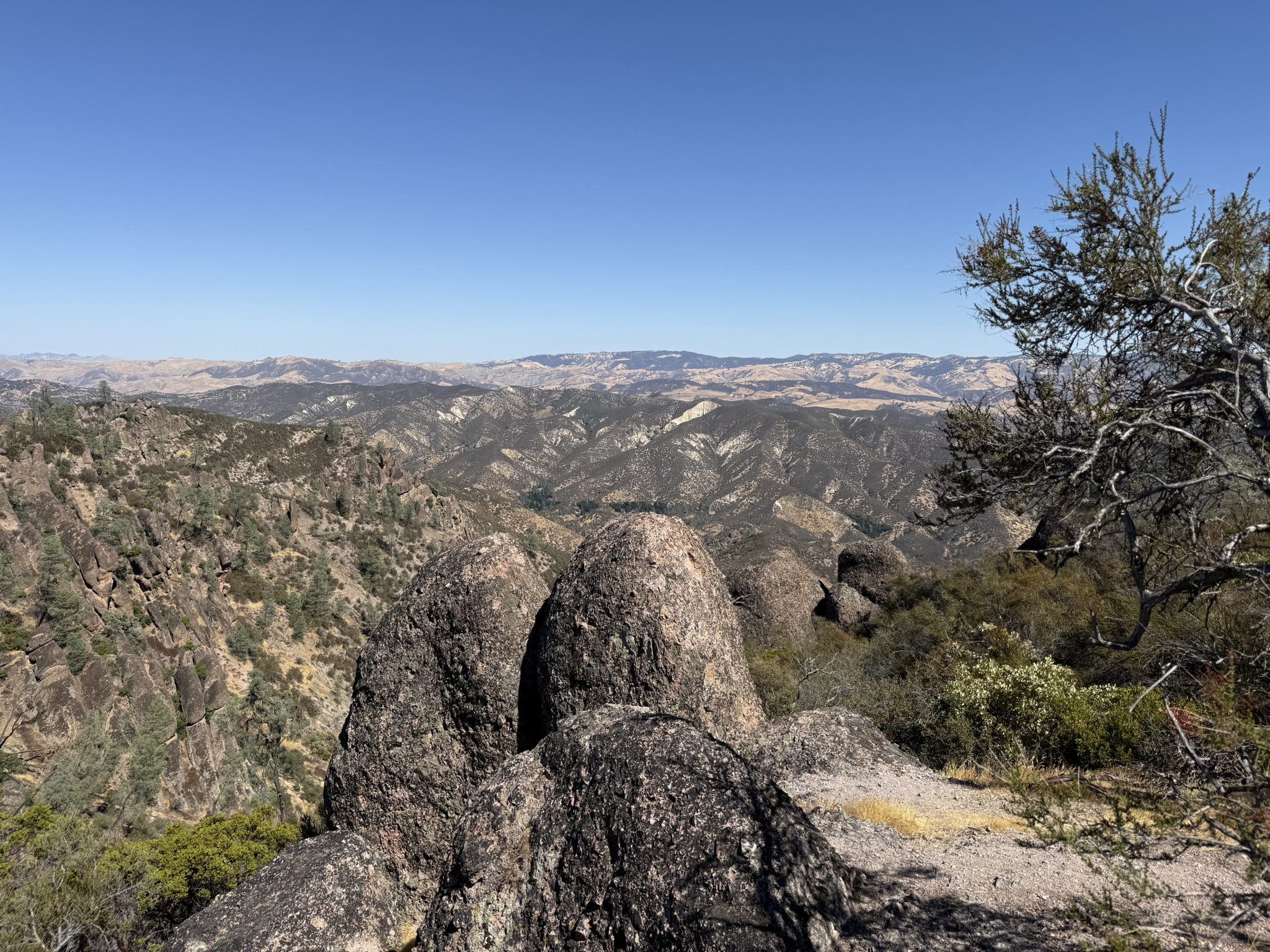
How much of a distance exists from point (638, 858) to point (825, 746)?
7.98 metres

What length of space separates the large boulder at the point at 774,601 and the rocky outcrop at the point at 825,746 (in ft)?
48.3

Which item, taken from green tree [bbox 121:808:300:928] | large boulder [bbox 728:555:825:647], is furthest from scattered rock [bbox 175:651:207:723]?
large boulder [bbox 728:555:825:647]

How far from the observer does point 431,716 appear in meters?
9.21

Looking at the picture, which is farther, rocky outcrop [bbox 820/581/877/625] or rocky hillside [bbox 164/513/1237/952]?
rocky outcrop [bbox 820/581/877/625]

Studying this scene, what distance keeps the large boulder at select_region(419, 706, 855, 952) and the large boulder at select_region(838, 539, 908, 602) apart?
96.3 ft

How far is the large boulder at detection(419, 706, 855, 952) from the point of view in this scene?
485 cm

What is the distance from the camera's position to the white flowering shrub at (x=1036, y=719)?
34.3 feet

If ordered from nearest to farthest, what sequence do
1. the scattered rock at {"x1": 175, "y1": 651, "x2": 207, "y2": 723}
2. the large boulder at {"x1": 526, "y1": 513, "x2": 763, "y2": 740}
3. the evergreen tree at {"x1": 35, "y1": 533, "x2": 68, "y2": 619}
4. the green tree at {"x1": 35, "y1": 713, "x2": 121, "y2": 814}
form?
the large boulder at {"x1": 526, "y1": 513, "x2": 763, "y2": 740}, the green tree at {"x1": 35, "y1": 713, "x2": 121, "y2": 814}, the evergreen tree at {"x1": 35, "y1": 533, "x2": 68, "y2": 619}, the scattered rock at {"x1": 175, "y1": 651, "x2": 207, "y2": 723}

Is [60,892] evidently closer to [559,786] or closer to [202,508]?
[559,786]

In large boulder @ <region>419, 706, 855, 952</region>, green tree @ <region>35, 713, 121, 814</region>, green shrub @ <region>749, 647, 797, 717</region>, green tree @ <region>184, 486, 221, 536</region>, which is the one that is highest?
large boulder @ <region>419, 706, 855, 952</region>

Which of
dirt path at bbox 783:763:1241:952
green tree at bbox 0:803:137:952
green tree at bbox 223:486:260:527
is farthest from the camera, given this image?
green tree at bbox 223:486:260:527

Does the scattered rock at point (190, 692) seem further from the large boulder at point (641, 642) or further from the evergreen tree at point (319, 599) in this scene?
the large boulder at point (641, 642)

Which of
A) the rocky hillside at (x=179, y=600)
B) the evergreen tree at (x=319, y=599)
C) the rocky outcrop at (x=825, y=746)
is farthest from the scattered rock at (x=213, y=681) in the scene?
the rocky outcrop at (x=825, y=746)

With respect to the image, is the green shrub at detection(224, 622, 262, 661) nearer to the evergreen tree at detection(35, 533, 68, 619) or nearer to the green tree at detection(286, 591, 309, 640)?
the green tree at detection(286, 591, 309, 640)
